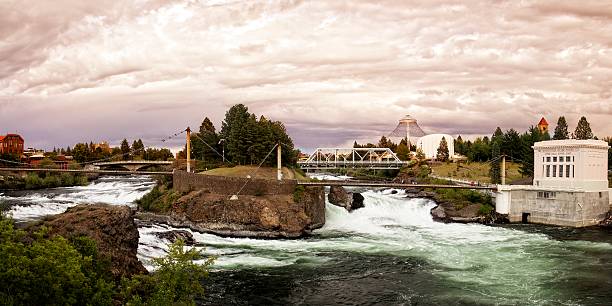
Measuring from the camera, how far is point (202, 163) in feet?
345

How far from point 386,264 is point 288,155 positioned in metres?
49.5

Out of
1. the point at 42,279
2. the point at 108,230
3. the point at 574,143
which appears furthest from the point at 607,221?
the point at 42,279

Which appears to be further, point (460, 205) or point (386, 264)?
point (460, 205)

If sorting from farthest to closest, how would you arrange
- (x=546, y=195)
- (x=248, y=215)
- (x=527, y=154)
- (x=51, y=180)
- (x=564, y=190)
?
(x=51, y=180) → (x=527, y=154) → (x=546, y=195) → (x=564, y=190) → (x=248, y=215)

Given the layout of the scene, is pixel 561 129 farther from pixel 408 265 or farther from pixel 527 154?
pixel 408 265

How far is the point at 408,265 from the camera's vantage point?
48.0 metres

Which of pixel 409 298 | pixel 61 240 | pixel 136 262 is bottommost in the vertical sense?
pixel 409 298

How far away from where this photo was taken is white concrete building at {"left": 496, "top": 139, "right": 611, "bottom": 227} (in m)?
71.4

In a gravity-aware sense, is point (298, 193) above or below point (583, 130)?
below

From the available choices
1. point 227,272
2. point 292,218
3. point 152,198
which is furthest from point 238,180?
point 227,272

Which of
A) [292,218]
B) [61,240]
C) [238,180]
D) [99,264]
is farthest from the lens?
[238,180]

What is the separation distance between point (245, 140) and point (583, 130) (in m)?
102

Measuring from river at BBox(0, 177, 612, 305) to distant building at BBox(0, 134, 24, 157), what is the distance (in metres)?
121

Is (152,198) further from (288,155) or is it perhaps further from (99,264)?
(99,264)
